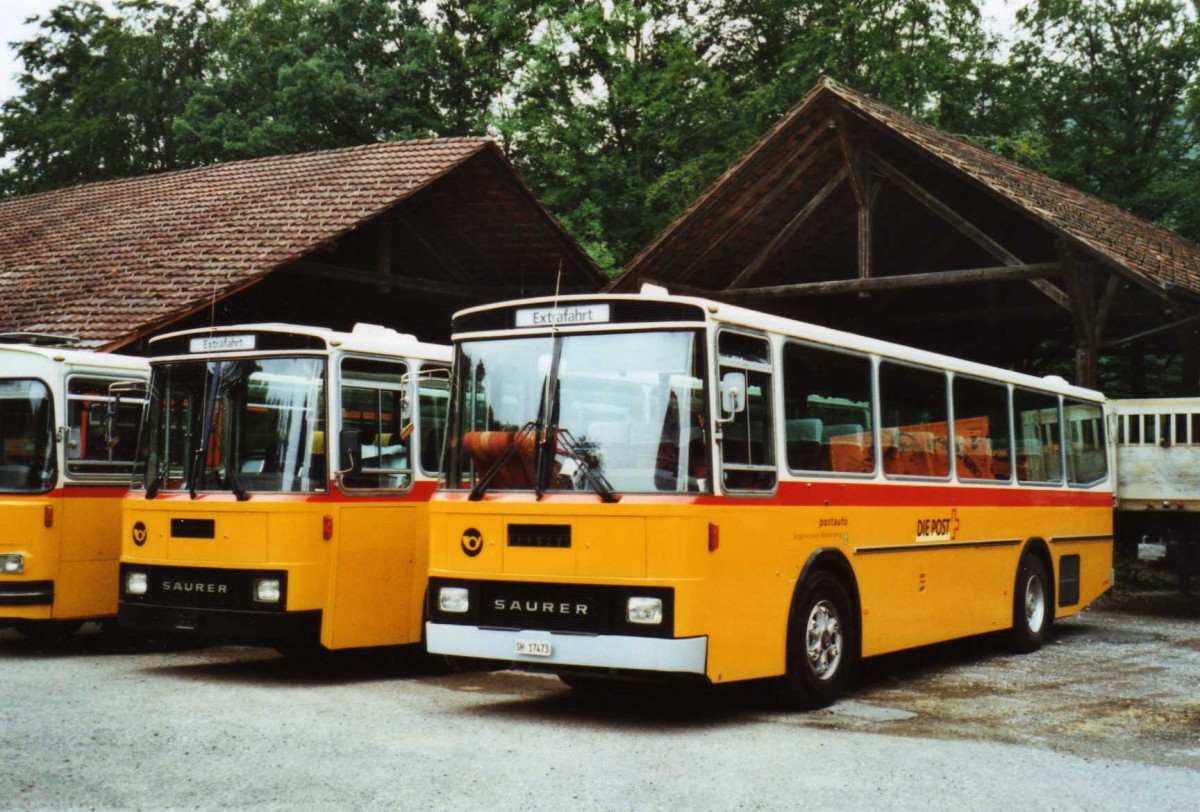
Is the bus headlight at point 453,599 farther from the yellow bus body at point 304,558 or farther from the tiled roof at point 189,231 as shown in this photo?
the tiled roof at point 189,231

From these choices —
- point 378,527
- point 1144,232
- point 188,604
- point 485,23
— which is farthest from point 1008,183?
point 485,23

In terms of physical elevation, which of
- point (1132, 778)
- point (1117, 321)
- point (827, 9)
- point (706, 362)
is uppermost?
point (827, 9)

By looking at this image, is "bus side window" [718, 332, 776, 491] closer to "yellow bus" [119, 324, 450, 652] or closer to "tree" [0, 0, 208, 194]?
"yellow bus" [119, 324, 450, 652]

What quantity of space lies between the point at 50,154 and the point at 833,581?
3732cm

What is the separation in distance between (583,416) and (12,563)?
5550 mm

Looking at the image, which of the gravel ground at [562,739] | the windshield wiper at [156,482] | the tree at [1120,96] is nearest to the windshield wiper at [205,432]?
the windshield wiper at [156,482]

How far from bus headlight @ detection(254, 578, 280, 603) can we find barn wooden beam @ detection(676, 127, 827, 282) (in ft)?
38.0

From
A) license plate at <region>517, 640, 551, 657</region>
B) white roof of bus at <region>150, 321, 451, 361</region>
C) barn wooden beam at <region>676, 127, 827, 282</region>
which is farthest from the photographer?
barn wooden beam at <region>676, 127, 827, 282</region>

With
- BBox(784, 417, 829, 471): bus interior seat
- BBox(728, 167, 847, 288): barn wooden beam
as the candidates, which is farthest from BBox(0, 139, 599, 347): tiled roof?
BBox(784, 417, 829, 471): bus interior seat

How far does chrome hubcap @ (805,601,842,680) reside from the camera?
9055 mm

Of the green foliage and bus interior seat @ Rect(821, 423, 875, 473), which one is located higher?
the green foliage

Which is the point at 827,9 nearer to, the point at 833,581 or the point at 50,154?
the point at 50,154

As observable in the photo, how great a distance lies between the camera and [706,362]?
8.11m

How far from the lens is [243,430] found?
10227 mm
